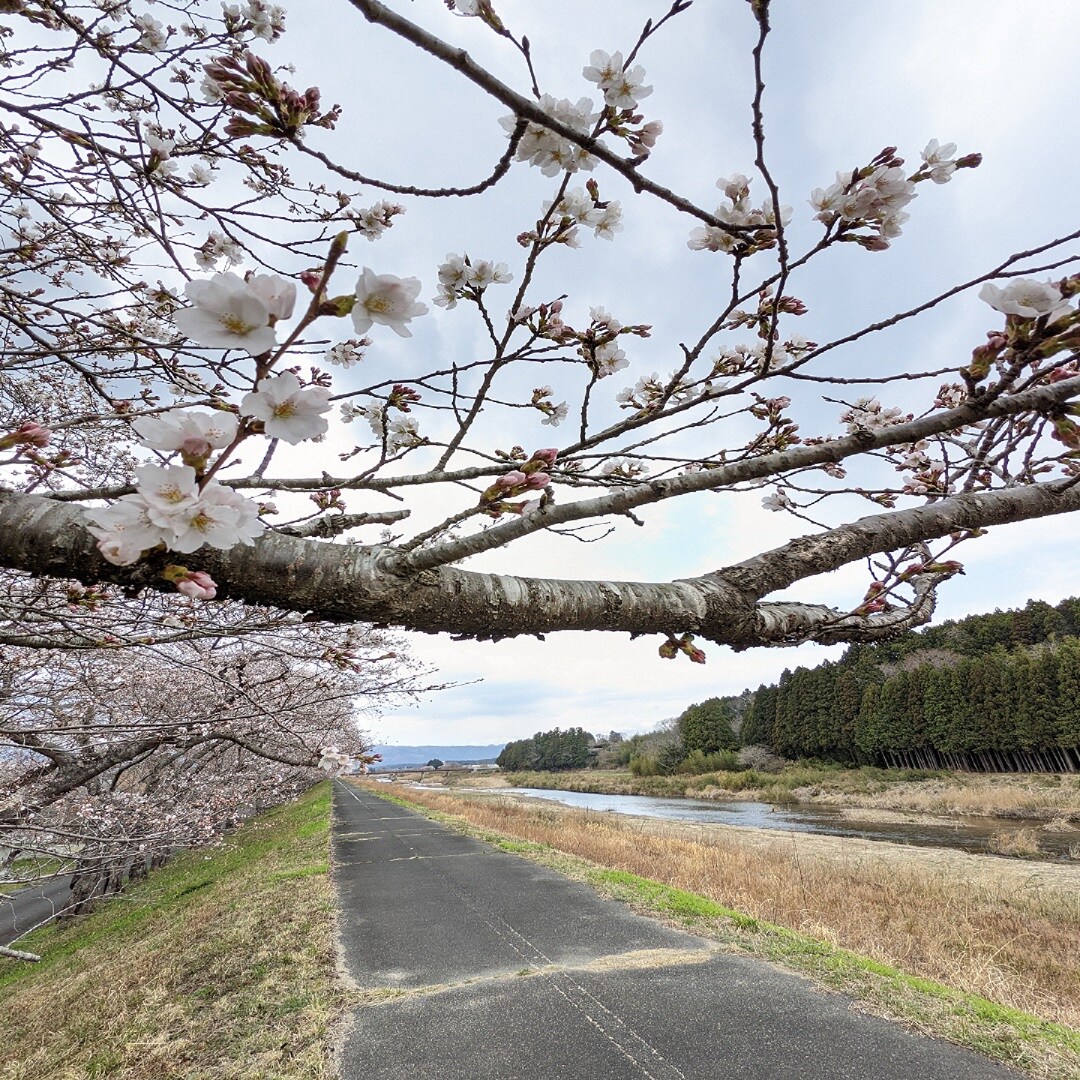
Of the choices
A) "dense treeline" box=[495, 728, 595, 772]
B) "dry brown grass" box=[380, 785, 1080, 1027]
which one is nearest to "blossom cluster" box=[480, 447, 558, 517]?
"dry brown grass" box=[380, 785, 1080, 1027]

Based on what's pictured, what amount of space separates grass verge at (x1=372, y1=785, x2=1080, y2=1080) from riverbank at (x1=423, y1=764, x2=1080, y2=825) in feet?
52.5

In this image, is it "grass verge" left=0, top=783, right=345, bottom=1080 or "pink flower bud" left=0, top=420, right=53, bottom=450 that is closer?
"pink flower bud" left=0, top=420, right=53, bottom=450

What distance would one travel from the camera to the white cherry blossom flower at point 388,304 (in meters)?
0.86

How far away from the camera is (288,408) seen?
32.3 inches

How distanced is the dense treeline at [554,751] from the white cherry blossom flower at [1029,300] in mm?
82517

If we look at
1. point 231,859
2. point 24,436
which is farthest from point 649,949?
point 231,859

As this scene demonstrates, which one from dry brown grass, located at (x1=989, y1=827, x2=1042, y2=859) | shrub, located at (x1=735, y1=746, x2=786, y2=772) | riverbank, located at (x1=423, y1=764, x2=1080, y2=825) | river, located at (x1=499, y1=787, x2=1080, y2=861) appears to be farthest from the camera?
shrub, located at (x1=735, y1=746, x2=786, y2=772)

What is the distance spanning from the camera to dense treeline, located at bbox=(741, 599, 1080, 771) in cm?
3191

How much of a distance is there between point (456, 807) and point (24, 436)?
24.0 meters

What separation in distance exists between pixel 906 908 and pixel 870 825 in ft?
48.0

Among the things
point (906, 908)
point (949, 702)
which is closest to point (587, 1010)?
point (906, 908)

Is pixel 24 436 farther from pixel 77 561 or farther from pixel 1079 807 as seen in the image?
pixel 1079 807

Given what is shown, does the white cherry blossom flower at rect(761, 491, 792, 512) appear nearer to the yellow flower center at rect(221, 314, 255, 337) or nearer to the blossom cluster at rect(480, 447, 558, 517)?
the blossom cluster at rect(480, 447, 558, 517)

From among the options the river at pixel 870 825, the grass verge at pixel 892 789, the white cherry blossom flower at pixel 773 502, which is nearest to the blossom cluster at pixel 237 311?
the white cherry blossom flower at pixel 773 502
